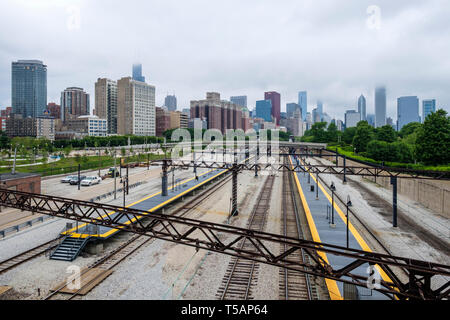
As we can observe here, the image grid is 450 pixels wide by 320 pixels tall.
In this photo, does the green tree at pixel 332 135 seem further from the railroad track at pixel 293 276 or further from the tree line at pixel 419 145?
the railroad track at pixel 293 276

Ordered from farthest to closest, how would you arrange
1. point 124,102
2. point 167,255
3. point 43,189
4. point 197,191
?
point 124,102 < point 197,191 < point 43,189 < point 167,255

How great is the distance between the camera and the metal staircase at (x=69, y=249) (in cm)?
1605

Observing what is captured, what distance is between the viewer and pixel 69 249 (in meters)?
16.6

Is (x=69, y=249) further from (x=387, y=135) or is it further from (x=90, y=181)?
(x=387, y=135)

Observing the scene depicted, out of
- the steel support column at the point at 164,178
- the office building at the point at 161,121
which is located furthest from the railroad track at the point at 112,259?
the office building at the point at 161,121

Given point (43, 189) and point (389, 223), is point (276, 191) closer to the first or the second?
point (389, 223)

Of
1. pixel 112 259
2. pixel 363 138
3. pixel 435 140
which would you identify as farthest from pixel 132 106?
pixel 112 259

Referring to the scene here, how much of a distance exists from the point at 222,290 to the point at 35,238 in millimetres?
14733

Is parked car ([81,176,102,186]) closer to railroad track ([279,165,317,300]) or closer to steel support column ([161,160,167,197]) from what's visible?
steel support column ([161,160,167,197])

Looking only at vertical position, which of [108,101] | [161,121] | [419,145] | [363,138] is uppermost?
[108,101]

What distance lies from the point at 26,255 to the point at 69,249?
263cm

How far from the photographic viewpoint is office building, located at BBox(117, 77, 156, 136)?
159500 mm
